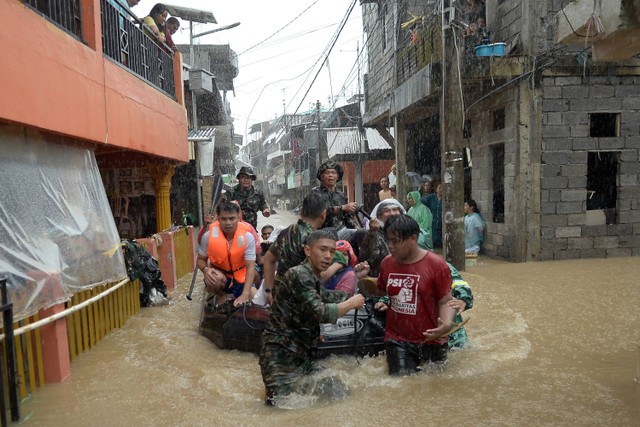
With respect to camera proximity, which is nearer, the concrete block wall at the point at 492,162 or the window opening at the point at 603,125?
the window opening at the point at 603,125

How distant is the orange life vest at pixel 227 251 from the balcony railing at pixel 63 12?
3.15 metres

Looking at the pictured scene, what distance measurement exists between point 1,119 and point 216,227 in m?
2.37

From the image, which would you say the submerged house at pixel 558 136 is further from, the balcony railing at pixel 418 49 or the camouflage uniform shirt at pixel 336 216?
the camouflage uniform shirt at pixel 336 216

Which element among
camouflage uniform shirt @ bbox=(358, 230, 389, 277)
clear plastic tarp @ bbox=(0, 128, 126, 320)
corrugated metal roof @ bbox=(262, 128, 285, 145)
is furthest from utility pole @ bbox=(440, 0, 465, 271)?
corrugated metal roof @ bbox=(262, 128, 285, 145)

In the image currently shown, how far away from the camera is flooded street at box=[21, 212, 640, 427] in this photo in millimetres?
3855

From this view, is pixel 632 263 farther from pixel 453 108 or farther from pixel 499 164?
pixel 453 108

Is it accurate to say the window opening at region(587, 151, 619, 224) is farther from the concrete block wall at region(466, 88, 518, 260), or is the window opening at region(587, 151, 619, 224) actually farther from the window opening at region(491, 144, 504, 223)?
the window opening at region(491, 144, 504, 223)

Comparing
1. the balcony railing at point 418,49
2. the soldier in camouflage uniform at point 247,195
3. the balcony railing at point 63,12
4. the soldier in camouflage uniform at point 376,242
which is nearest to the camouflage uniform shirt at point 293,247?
the soldier in camouflage uniform at point 376,242

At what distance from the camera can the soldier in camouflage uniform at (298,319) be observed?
370 centimetres

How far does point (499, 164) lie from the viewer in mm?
12211

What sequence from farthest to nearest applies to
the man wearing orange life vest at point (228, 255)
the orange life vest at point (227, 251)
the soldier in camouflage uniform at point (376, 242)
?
the orange life vest at point (227, 251), the man wearing orange life vest at point (228, 255), the soldier in camouflage uniform at point (376, 242)

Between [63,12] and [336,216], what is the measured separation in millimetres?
4244

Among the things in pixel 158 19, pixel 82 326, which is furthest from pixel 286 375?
pixel 158 19

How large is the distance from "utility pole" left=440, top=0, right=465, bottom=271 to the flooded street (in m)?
2.39
